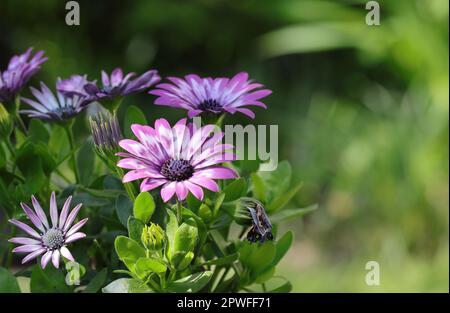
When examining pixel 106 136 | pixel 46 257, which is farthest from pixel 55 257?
pixel 106 136

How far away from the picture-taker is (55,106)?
→ 0.72 metres

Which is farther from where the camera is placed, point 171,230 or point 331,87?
point 331,87

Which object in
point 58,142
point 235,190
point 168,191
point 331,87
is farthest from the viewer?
point 331,87

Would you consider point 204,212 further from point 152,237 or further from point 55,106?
point 55,106

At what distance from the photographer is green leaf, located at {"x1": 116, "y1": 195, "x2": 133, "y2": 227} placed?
0.62m

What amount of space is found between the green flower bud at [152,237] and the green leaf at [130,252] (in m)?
0.01

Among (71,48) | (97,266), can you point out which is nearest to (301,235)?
(71,48)

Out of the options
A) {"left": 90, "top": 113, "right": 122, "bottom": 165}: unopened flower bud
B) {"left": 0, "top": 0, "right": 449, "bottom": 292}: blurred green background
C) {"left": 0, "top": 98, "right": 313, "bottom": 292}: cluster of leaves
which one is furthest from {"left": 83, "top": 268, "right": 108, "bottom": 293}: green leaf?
{"left": 0, "top": 0, "right": 449, "bottom": 292}: blurred green background

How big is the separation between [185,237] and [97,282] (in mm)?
Result: 109

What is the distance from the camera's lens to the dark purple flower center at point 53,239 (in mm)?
573

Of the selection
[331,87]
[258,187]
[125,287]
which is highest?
[331,87]

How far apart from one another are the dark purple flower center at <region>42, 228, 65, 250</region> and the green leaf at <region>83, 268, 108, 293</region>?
0.07 meters

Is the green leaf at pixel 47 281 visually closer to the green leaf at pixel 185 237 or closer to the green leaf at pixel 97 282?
the green leaf at pixel 97 282

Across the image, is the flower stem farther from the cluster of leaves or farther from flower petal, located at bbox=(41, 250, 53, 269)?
flower petal, located at bbox=(41, 250, 53, 269)
